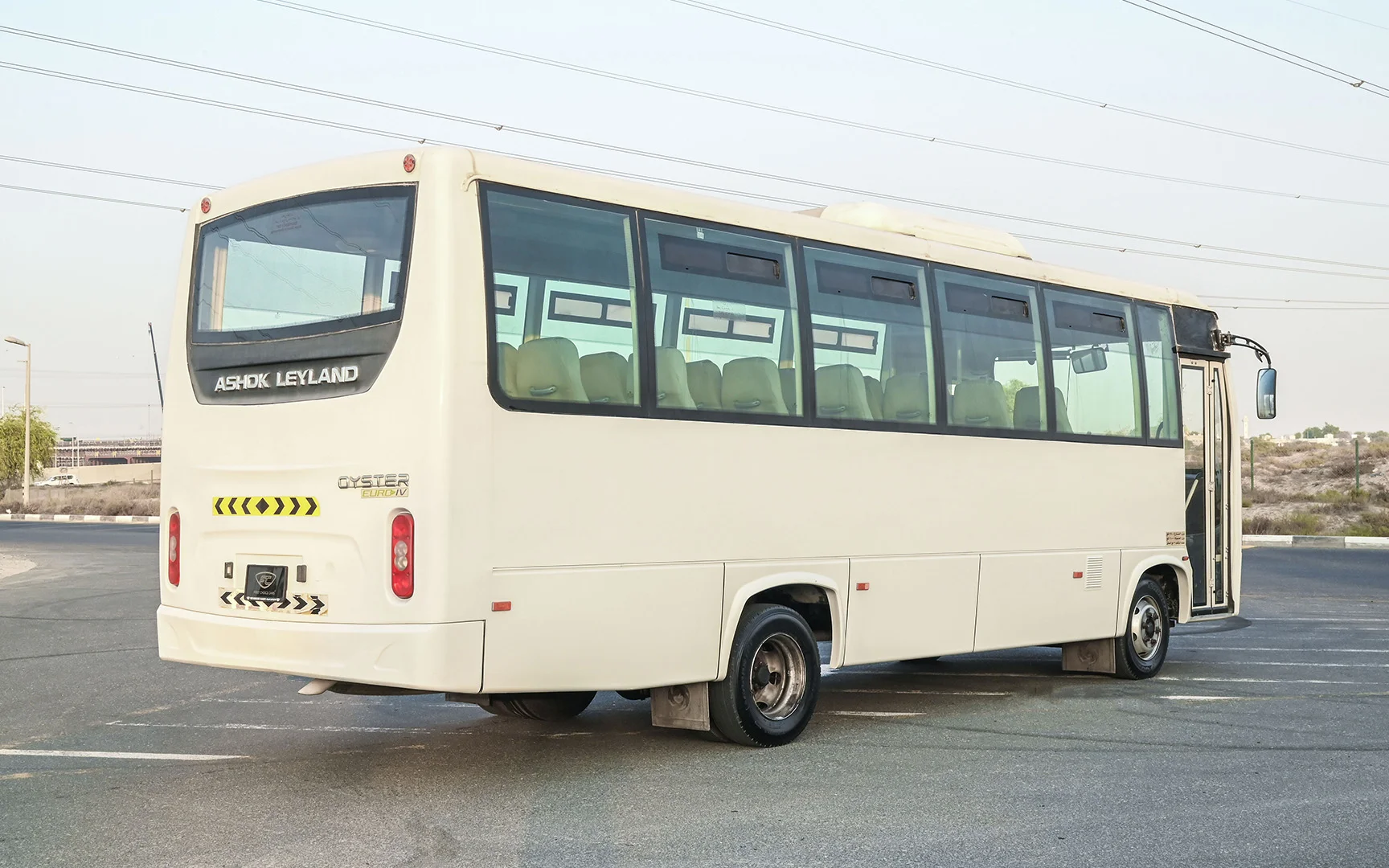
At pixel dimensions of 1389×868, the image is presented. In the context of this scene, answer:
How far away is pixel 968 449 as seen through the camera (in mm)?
9953

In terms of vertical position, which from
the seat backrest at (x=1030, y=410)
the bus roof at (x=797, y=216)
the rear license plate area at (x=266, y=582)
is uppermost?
the bus roof at (x=797, y=216)

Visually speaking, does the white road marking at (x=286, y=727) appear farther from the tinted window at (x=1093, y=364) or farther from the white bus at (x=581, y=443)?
the tinted window at (x=1093, y=364)

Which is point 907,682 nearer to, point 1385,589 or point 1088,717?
point 1088,717

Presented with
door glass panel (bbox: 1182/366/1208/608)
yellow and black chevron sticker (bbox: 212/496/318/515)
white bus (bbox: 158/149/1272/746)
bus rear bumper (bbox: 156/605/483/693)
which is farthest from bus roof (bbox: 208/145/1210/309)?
bus rear bumper (bbox: 156/605/483/693)

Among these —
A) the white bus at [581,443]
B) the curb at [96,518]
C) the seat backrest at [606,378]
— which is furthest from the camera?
the curb at [96,518]

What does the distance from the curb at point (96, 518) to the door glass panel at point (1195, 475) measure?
40.9m

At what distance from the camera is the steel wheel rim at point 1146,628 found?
11594mm

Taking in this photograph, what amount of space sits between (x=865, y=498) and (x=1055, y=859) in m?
→ 3.65

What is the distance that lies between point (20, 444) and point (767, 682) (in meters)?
81.0

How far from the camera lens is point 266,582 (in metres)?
7.25

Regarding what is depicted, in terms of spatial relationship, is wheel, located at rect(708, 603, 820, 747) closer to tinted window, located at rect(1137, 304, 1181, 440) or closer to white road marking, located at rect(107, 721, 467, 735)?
white road marking, located at rect(107, 721, 467, 735)

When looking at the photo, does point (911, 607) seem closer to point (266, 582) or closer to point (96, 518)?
point (266, 582)

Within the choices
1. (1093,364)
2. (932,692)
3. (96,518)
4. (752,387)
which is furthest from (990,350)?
(96,518)

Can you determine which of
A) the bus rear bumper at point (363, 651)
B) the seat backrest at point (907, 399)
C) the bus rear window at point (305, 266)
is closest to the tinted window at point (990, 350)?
the seat backrest at point (907, 399)
